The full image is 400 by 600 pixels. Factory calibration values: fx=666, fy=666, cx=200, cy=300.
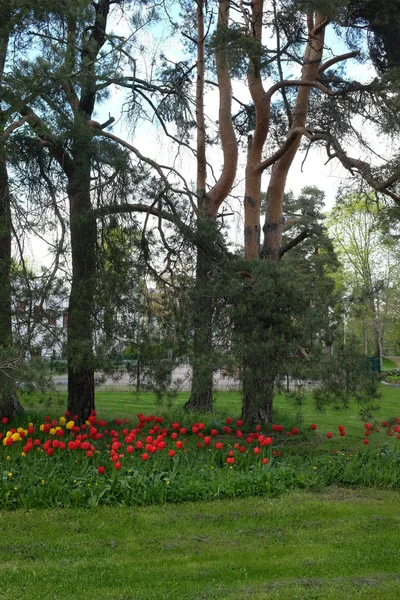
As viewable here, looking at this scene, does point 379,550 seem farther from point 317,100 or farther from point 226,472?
point 317,100

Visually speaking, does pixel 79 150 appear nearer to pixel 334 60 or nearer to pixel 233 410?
pixel 334 60

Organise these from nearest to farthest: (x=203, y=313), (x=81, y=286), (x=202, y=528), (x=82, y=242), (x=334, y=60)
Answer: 1. (x=202, y=528)
2. (x=81, y=286)
3. (x=203, y=313)
4. (x=82, y=242)
5. (x=334, y=60)

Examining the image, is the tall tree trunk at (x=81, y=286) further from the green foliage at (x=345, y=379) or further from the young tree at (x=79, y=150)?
the green foliage at (x=345, y=379)

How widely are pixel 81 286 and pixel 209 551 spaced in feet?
10.6

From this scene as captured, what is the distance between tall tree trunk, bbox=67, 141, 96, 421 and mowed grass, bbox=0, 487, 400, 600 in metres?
1.60

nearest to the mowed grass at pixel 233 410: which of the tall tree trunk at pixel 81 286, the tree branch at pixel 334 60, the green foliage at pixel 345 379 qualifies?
the green foliage at pixel 345 379

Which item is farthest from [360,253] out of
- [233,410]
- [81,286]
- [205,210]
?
[81,286]

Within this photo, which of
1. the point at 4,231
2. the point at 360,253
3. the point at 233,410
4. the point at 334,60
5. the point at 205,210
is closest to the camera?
the point at 4,231

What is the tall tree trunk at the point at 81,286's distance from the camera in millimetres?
6461

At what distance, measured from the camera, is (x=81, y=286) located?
6.87 m

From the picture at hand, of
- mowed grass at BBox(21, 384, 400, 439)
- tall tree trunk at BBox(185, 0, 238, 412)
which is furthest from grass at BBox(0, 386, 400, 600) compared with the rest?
tall tree trunk at BBox(185, 0, 238, 412)

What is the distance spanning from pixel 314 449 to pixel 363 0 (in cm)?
574

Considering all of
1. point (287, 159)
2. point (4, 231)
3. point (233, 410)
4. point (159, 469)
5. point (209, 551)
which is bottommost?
point (209, 551)

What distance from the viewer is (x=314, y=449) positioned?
308 inches
